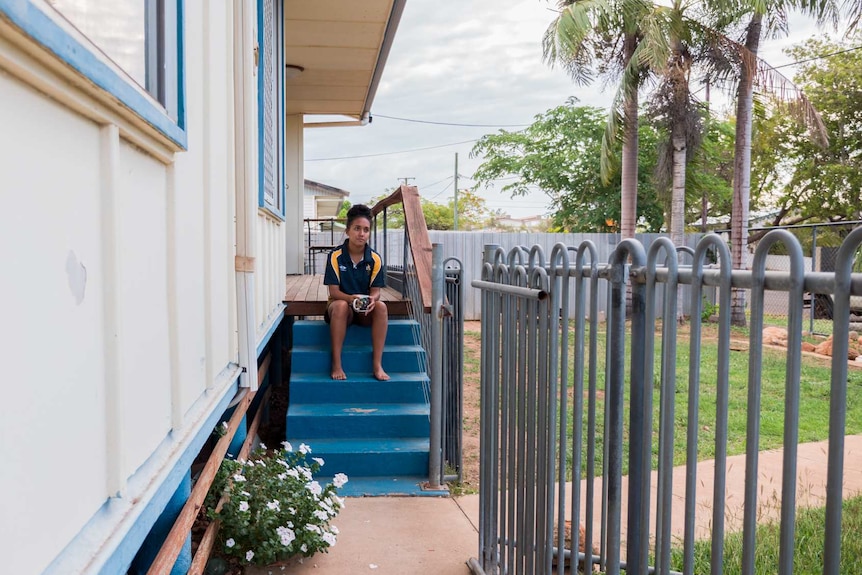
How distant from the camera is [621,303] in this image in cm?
188

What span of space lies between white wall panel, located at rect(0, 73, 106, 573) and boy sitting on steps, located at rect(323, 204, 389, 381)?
3.95 m

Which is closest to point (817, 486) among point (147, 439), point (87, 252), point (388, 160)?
point (147, 439)

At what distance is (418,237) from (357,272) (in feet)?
2.17

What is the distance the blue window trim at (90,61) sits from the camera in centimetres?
83

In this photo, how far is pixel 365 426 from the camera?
4727mm

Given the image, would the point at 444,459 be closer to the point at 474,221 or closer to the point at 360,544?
the point at 360,544

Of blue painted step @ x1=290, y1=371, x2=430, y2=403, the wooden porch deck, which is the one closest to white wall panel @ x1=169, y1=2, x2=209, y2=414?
blue painted step @ x1=290, y1=371, x2=430, y2=403

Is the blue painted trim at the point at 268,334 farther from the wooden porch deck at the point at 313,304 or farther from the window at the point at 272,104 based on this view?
the window at the point at 272,104

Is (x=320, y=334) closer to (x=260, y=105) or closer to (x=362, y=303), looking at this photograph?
(x=362, y=303)

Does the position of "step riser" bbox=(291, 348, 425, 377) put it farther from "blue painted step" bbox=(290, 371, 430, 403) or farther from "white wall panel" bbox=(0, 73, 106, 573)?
"white wall panel" bbox=(0, 73, 106, 573)

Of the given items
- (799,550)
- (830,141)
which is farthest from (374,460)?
(830,141)

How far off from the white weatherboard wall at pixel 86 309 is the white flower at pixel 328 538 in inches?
50.5

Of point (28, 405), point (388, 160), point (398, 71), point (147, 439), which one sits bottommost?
point (147, 439)

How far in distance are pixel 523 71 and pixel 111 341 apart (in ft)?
192
